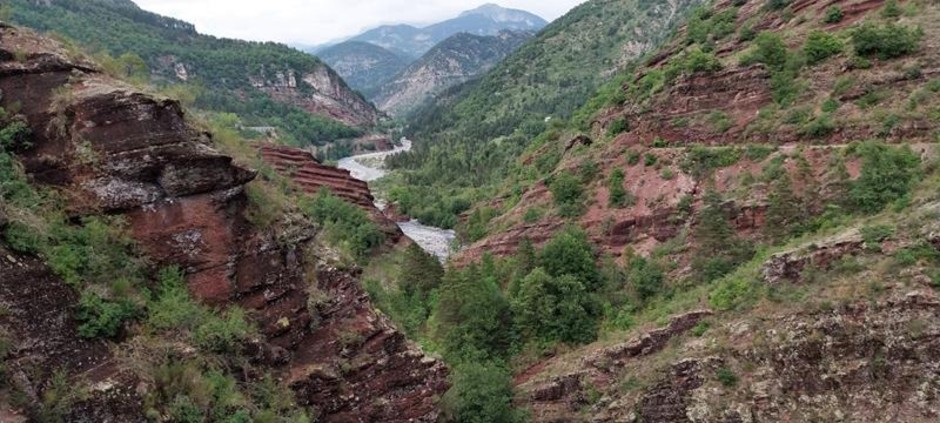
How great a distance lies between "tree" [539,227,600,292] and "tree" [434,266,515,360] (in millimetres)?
4237

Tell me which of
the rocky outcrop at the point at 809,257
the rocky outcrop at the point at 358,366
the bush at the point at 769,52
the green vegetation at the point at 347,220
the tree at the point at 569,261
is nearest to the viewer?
the rocky outcrop at the point at 358,366

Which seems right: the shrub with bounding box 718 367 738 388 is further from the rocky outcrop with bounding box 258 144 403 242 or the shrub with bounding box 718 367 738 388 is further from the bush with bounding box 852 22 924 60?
the rocky outcrop with bounding box 258 144 403 242

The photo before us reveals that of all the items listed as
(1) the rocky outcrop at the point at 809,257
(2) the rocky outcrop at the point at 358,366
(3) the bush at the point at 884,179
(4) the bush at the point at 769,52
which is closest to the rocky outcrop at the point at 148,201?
(2) the rocky outcrop at the point at 358,366

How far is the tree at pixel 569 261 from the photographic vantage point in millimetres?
47094

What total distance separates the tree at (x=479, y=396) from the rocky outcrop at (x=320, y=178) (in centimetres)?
4390

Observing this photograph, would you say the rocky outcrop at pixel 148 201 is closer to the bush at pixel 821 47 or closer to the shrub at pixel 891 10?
the bush at pixel 821 47

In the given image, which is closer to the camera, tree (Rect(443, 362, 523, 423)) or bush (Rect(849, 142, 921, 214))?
tree (Rect(443, 362, 523, 423))

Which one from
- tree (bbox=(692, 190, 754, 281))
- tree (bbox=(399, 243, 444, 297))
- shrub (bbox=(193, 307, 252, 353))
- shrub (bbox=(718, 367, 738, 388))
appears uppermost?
shrub (bbox=(193, 307, 252, 353))

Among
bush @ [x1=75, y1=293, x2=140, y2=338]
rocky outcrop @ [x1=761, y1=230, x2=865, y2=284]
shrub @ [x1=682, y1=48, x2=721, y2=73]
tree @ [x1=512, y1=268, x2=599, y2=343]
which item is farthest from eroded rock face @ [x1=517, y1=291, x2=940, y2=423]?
bush @ [x1=75, y1=293, x2=140, y2=338]

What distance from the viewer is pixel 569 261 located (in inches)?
1863

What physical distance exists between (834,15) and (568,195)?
2347 centimetres

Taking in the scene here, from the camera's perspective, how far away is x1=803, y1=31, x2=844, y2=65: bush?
48625mm

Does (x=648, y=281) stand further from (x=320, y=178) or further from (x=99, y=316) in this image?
(x=320, y=178)

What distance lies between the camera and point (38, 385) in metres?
18.1
